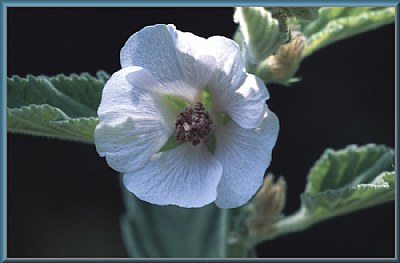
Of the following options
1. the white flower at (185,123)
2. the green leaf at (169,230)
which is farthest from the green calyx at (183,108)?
the green leaf at (169,230)

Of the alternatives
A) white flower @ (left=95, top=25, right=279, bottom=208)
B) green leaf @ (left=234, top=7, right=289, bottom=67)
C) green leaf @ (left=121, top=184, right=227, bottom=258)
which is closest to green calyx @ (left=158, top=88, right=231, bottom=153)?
white flower @ (left=95, top=25, right=279, bottom=208)

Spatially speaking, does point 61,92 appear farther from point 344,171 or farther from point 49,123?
point 344,171

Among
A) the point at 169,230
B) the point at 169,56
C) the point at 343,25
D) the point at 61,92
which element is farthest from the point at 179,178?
the point at 169,230

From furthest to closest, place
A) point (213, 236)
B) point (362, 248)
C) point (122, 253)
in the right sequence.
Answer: point (122, 253)
point (362, 248)
point (213, 236)

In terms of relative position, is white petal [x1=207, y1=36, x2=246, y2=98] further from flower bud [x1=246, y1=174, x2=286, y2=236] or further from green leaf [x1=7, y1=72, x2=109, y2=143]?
flower bud [x1=246, y1=174, x2=286, y2=236]

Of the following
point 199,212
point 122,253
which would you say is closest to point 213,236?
point 199,212

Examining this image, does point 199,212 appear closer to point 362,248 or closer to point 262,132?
point 262,132

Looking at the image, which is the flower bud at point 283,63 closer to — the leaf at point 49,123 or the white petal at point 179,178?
the white petal at point 179,178
